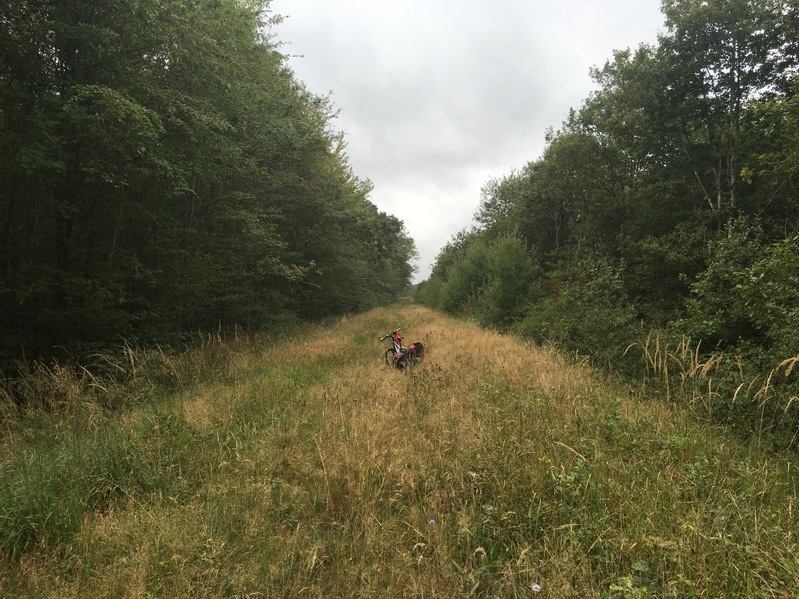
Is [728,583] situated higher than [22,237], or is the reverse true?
[22,237]

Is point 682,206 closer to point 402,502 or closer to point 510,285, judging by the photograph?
point 510,285

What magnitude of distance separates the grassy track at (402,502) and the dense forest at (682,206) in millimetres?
2486

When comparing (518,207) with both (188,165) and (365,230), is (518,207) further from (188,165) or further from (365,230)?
(188,165)

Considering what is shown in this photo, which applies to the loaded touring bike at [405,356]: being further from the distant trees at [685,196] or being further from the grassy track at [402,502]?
the distant trees at [685,196]

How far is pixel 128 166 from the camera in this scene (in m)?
7.01

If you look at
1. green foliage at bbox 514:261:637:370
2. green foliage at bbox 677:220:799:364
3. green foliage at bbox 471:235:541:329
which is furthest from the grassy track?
green foliage at bbox 471:235:541:329

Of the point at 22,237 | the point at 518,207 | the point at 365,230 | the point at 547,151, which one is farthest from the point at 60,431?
the point at 518,207

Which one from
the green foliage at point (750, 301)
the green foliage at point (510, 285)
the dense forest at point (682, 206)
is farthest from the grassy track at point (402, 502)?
the green foliage at point (510, 285)

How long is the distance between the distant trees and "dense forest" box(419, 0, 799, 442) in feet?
0.16

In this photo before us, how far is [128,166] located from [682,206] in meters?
19.5

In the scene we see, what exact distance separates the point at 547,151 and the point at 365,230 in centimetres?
1115

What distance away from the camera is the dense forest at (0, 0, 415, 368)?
6270 mm

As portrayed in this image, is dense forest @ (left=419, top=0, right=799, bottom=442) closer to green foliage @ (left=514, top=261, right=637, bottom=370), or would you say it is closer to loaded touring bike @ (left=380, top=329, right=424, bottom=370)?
green foliage @ (left=514, top=261, right=637, bottom=370)

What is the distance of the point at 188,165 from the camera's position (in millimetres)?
8414
